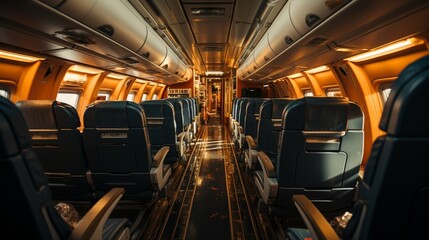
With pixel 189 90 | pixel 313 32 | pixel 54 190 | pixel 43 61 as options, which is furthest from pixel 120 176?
pixel 189 90

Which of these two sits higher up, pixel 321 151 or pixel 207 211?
pixel 321 151

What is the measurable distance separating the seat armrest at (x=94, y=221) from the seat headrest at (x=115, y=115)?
0.87 metres

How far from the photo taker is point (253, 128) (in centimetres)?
449

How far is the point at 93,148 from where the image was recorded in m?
2.27

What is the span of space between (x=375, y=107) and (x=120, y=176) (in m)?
4.15

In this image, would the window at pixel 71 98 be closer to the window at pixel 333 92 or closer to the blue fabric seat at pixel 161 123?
the blue fabric seat at pixel 161 123

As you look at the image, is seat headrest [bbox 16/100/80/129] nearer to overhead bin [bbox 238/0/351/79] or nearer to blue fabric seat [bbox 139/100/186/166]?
blue fabric seat [bbox 139/100/186/166]

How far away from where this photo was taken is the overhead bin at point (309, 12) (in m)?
1.58

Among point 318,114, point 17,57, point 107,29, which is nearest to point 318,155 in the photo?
point 318,114

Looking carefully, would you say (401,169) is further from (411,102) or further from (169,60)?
(169,60)

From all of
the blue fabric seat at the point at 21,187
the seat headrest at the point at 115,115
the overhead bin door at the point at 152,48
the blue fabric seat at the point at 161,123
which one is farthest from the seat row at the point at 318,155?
the overhead bin door at the point at 152,48

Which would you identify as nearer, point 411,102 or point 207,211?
point 411,102

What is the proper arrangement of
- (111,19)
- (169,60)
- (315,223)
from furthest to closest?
(169,60) → (111,19) → (315,223)

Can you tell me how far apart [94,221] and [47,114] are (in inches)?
55.8
